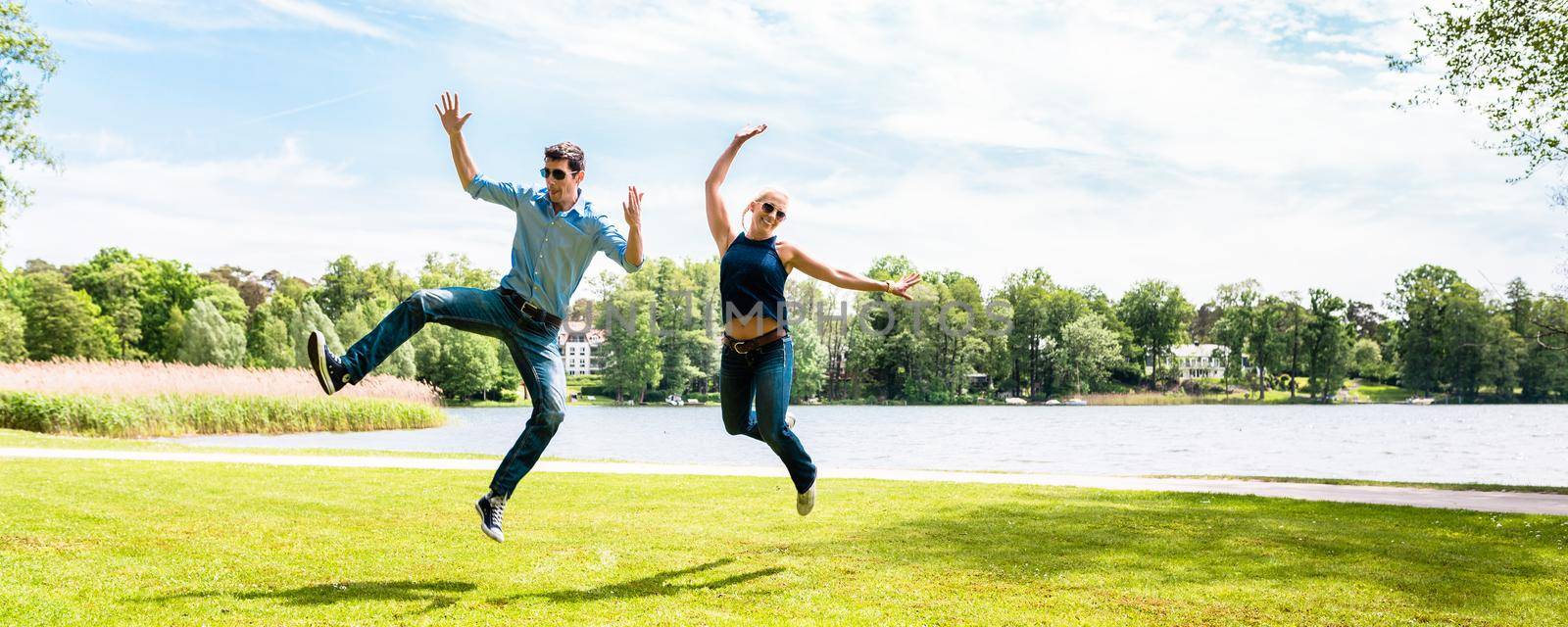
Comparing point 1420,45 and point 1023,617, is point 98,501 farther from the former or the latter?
point 1420,45

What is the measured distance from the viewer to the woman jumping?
688cm

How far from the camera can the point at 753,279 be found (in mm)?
6828

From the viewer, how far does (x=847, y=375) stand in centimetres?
9662

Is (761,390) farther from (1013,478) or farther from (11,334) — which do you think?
(11,334)

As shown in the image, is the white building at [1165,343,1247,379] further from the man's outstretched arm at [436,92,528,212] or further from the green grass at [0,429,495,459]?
the man's outstretched arm at [436,92,528,212]

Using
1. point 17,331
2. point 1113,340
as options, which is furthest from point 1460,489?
point 1113,340

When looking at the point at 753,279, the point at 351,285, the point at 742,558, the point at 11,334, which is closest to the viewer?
the point at 753,279

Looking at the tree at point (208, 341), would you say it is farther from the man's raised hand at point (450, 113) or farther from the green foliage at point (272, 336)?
the man's raised hand at point (450, 113)

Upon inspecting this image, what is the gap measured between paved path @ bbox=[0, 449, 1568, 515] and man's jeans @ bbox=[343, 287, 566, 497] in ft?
26.4

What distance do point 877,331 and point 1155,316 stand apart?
35.2m

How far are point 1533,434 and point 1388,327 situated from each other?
248ft

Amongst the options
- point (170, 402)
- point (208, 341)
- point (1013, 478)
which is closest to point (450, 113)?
point (1013, 478)

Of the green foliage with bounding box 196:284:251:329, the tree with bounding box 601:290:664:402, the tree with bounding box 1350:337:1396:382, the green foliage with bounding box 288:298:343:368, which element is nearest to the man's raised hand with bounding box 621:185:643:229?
the green foliage with bounding box 288:298:343:368

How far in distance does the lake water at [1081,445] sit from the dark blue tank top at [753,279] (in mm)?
16133
